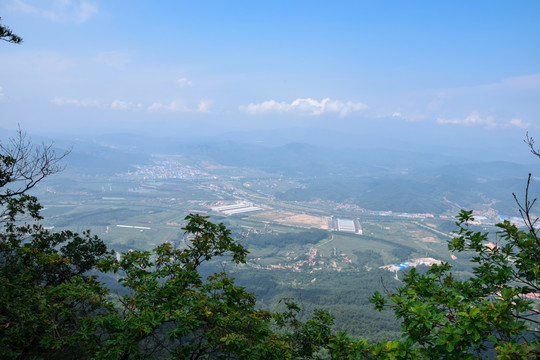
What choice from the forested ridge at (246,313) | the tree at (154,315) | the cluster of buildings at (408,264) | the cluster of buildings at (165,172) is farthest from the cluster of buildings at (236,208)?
the forested ridge at (246,313)

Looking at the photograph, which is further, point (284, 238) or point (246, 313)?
point (284, 238)

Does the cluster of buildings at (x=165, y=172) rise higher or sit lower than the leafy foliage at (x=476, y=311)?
lower

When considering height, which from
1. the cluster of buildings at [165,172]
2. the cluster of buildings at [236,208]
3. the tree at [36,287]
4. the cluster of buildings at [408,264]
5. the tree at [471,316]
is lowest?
the cluster of buildings at [408,264]

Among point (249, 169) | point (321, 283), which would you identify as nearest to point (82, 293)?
point (321, 283)

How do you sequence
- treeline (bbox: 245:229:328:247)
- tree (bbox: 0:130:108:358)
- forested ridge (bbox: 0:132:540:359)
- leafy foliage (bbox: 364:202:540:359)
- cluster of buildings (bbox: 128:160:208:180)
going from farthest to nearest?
cluster of buildings (bbox: 128:160:208:180) < treeline (bbox: 245:229:328:247) < tree (bbox: 0:130:108:358) < forested ridge (bbox: 0:132:540:359) < leafy foliage (bbox: 364:202:540:359)

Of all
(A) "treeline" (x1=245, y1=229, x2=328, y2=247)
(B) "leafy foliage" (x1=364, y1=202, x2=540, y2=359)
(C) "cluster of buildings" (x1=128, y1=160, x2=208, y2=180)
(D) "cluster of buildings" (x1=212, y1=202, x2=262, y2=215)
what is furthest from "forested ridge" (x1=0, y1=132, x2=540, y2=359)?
(C) "cluster of buildings" (x1=128, y1=160, x2=208, y2=180)

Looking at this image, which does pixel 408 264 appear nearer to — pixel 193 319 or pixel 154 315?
pixel 193 319

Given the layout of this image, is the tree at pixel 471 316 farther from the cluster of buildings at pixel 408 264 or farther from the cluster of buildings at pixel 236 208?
the cluster of buildings at pixel 236 208

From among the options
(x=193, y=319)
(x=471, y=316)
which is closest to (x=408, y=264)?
(x=471, y=316)

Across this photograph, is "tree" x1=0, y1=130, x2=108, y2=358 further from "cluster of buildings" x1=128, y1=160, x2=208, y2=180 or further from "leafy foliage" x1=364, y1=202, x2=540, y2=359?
"cluster of buildings" x1=128, y1=160, x2=208, y2=180

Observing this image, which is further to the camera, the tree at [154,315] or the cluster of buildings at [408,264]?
the cluster of buildings at [408,264]

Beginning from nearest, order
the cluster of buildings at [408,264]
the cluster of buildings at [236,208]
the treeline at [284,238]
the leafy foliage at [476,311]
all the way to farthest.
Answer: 1. the leafy foliage at [476,311]
2. the cluster of buildings at [408,264]
3. the treeline at [284,238]
4. the cluster of buildings at [236,208]
